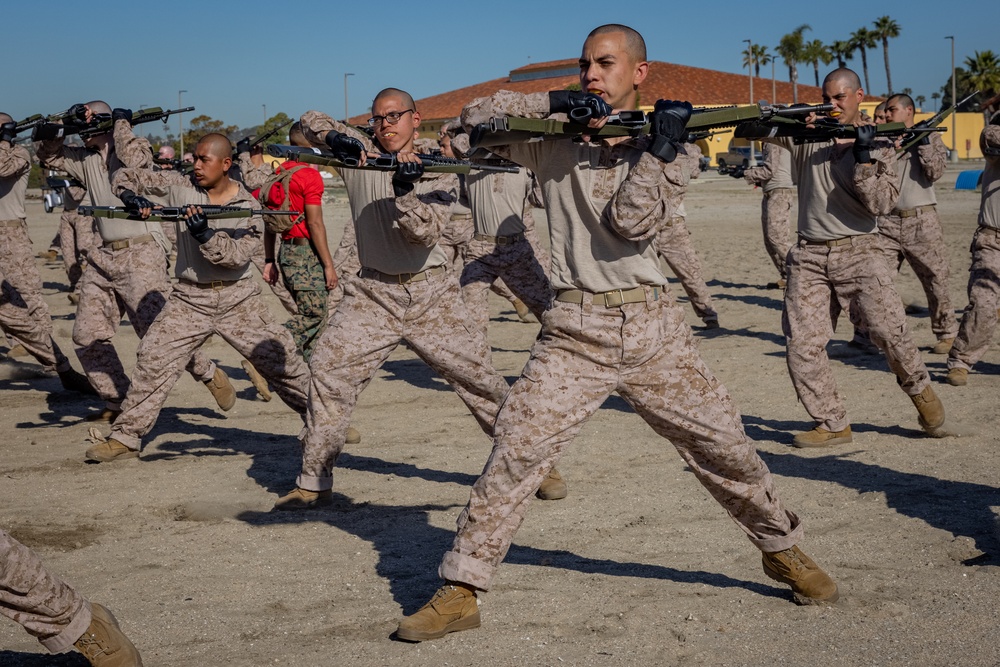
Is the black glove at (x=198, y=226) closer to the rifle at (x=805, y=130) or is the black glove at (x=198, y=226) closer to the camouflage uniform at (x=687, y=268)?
the rifle at (x=805, y=130)

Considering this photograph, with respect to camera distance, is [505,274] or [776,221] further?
[776,221]

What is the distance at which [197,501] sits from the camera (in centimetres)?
663

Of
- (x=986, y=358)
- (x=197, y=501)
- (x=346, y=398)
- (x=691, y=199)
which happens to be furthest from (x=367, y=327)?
(x=691, y=199)

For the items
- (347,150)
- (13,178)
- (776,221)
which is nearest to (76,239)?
(13,178)

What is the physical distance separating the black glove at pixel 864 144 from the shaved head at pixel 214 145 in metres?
4.12

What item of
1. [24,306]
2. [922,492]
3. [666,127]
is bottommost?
[922,492]

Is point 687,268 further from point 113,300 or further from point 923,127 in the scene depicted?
point 113,300

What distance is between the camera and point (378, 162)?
210 inches

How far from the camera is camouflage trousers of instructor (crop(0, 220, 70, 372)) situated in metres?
10.0

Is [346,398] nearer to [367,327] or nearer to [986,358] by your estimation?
[367,327]

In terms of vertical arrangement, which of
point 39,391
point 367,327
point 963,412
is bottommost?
point 963,412

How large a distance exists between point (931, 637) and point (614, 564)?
4.87 feet

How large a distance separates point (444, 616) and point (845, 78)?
15.2 ft

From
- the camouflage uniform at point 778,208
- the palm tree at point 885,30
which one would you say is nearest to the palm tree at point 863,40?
the palm tree at point 885,30
